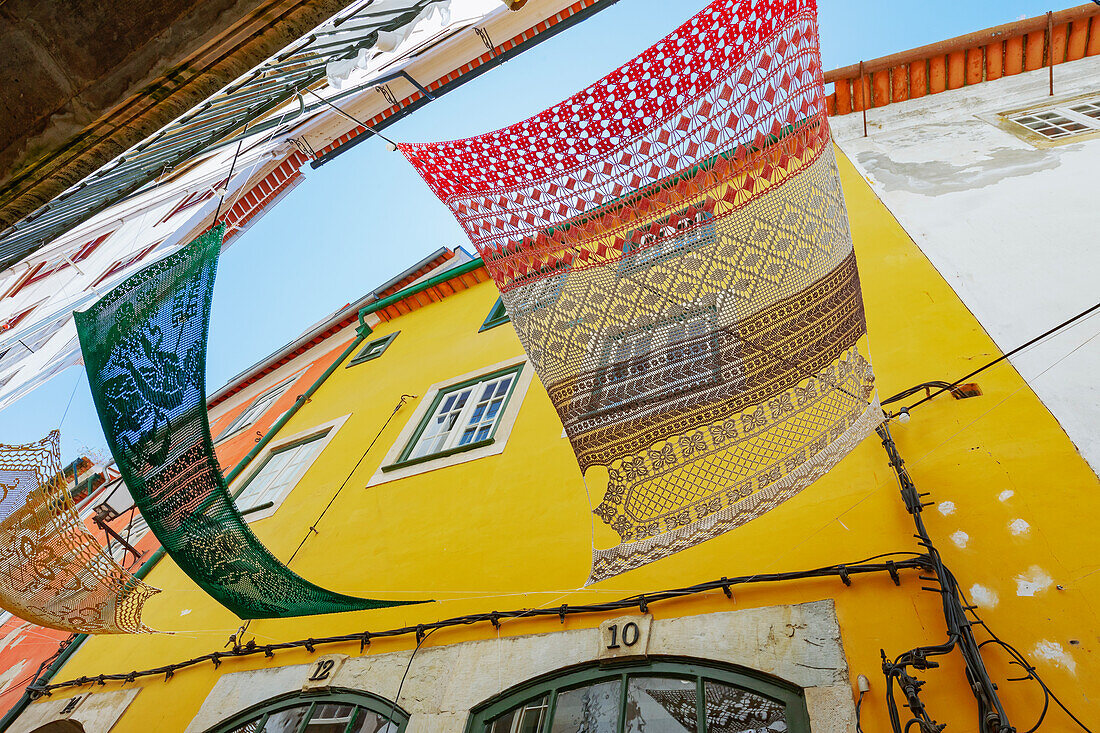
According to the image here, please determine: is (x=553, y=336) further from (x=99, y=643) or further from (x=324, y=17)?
(x=99, y=643)

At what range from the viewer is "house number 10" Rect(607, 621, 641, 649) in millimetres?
3686

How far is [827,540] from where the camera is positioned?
362 cm

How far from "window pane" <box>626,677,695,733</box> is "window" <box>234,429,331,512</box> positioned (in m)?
5.48

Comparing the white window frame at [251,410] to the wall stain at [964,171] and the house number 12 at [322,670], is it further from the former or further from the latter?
the wall stain at [964,171]

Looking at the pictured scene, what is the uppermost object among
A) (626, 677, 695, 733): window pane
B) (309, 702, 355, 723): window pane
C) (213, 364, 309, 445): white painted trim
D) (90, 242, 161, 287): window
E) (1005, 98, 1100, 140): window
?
(90, 242, 161, 287): window

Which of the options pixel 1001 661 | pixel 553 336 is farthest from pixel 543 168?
pixel 1001 661

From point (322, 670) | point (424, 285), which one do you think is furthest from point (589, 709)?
point (424, 285)

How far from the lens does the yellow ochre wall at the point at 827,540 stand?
2.87 meters

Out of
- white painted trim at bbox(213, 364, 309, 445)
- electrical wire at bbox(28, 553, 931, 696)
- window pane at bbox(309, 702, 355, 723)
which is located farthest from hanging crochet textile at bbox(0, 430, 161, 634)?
white painted trim at bbox(213, 364, 309, 445)

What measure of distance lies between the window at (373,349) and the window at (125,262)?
130 inches

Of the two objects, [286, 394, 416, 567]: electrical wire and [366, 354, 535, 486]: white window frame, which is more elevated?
[366, 354, 535, 486]: white window frame


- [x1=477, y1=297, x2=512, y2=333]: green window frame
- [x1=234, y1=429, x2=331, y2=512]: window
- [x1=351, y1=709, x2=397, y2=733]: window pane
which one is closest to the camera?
[x1=351, y1=709, x2=397, y2=733]: window pane

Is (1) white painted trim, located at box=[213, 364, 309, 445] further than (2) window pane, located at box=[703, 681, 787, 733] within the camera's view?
Yes

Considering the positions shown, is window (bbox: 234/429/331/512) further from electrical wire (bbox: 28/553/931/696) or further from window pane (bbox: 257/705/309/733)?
window pane (bbox: 257/705/309/733)
